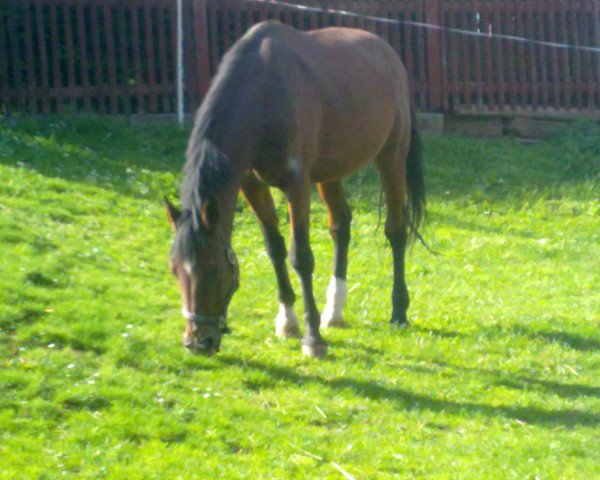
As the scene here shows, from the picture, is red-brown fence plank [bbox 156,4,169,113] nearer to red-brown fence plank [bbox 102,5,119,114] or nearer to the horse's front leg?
red-brown fence plank [bbox 102,5,119,114]

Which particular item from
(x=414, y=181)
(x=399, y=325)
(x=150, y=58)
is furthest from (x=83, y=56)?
(x=399, y=325)

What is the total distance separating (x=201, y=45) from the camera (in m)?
14.9

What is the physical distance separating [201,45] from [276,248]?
740 cm

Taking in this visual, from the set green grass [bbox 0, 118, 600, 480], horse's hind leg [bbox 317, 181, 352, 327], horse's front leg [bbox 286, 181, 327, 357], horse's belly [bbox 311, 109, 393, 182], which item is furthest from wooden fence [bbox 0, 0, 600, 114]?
horse's front leg [bbox 286, 181, 327, 357]

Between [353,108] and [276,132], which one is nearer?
[276,132]

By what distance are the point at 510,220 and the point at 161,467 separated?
7541mm

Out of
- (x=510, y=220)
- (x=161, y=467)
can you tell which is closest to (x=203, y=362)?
(x=161, y=467)

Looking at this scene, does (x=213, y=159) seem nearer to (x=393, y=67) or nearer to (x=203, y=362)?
(x=203, y=362)

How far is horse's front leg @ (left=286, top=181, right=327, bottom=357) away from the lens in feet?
24.5

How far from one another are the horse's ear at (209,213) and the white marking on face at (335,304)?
82.7 inches

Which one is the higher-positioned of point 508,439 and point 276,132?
point 276,132

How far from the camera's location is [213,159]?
6746 millimetres

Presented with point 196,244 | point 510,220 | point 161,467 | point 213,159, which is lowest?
point 510,220

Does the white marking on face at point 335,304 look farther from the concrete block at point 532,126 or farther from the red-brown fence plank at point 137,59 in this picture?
the concrete block at point 532,126
